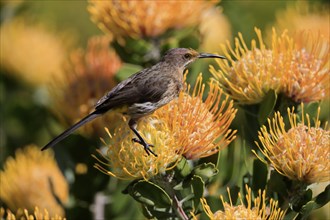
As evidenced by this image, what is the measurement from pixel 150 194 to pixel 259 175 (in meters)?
0.46

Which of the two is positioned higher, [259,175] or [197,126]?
[197,126]

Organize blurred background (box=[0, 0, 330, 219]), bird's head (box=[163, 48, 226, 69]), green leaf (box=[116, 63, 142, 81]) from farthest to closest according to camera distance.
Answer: blurred background (box=[0, 0, 330, 219]) → green leaf (box=[116, 63, 142, 81]) → bird's head (box=[163, 48, 226, 69])

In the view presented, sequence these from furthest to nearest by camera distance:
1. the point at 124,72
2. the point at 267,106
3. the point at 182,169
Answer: the point at 124,72 → the point at 267,106 → the point at 182,169

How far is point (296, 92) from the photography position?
340cm

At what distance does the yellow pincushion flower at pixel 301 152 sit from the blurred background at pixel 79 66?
25 cm

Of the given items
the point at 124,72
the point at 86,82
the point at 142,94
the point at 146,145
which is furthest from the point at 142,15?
the point at 146,145

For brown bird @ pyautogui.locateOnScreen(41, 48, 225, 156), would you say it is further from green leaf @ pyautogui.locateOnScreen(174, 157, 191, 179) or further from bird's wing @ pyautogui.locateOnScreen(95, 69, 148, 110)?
green leaf @ pyautogui.locateOnScreen(174, 157, 191, 179)

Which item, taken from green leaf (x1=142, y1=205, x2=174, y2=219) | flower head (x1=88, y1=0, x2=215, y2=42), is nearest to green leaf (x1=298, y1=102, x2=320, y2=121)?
green leaf (x1=142, y1=205, x2=174, y2=219)

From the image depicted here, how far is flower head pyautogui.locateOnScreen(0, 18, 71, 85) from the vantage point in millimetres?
5617

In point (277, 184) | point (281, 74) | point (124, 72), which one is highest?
point (124, 72)

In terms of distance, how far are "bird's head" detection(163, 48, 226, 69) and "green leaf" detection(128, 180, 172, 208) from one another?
815mm

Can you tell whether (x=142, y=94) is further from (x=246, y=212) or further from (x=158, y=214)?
(x=246, y=212)

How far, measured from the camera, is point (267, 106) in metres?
3.32

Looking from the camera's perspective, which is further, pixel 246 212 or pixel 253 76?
pixel 253 76
